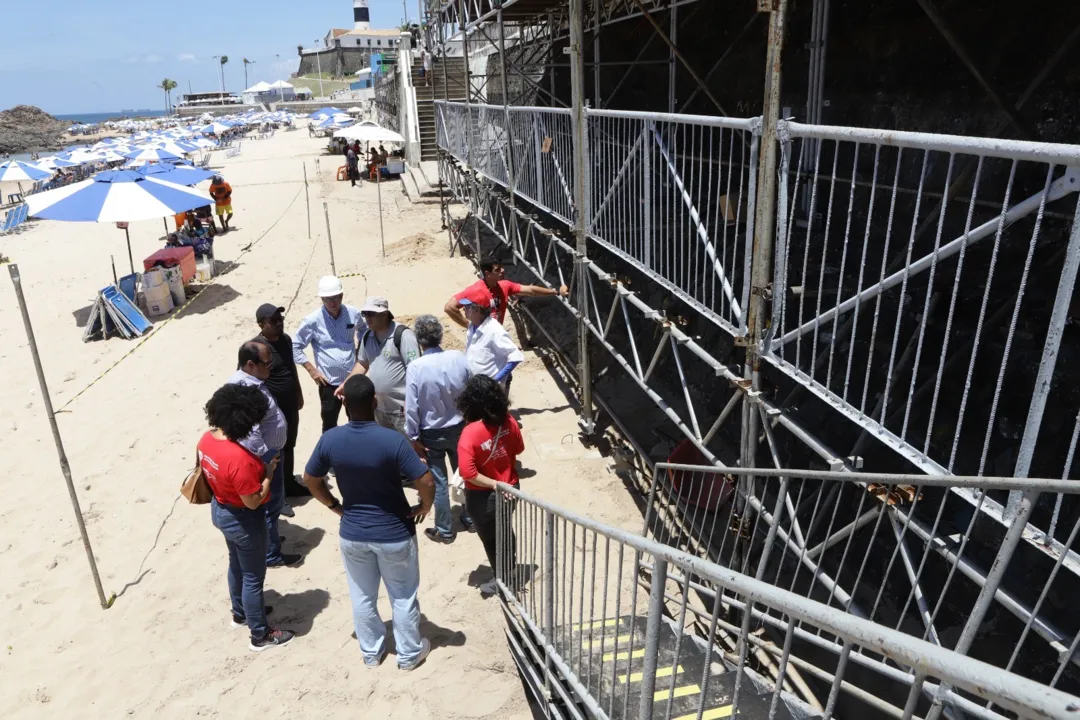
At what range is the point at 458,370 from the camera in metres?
4.61

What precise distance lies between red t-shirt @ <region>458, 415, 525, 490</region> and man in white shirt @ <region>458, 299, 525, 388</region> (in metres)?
1.37

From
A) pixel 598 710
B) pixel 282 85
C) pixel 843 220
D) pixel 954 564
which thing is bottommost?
pixel 598 710

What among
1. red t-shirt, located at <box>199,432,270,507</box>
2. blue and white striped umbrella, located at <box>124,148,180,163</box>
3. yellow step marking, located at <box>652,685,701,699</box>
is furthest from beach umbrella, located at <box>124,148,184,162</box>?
yellow step marking, located at <box>652,685,701,699</box>

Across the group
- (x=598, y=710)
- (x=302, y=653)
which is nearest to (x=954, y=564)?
(x=598, y=710)

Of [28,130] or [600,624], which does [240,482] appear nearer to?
[600,624]

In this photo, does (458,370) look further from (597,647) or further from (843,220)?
(843,220)

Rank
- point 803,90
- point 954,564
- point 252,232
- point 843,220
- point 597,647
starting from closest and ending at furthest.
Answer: point 954,564 < point 597,647 < point 843,220 < point 803,90 < point 252,232

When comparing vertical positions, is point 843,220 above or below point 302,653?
above

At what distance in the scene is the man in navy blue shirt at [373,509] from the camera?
11.5ft

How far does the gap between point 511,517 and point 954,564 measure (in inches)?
90.2

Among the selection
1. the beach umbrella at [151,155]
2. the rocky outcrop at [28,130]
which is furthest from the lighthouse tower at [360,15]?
the beach umbrella at [151,155]

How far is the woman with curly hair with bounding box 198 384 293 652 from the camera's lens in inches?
145

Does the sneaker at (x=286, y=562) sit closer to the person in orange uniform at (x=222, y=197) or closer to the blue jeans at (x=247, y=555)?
the blue jeans at (x=247, y=555)

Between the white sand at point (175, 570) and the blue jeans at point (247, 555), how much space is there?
0.27 meters
